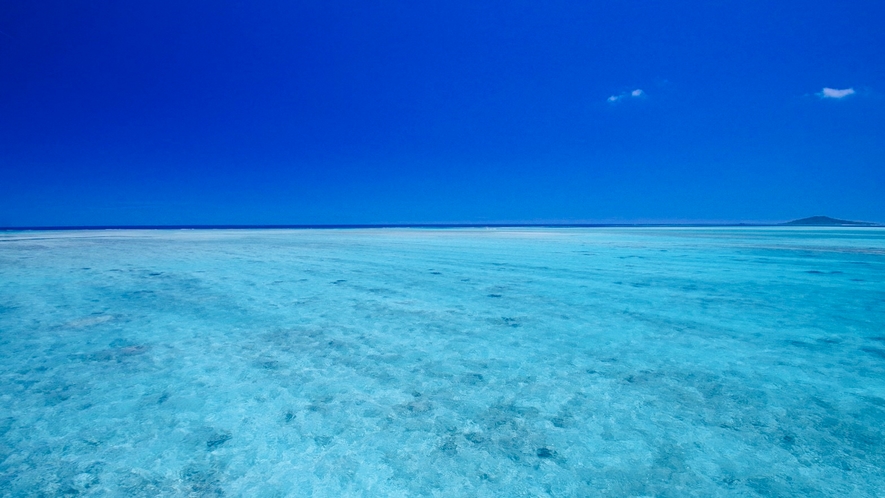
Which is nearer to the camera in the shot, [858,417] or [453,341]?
[858,417]

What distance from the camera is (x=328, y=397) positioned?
2.44m

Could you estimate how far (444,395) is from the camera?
247cm

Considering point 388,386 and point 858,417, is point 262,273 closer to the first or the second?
point 388,386

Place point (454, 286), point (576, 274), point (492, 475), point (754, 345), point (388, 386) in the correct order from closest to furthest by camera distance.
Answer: point (492, 475), point (388, 386), point (754, 345), point (454, 286), point (576, 274)

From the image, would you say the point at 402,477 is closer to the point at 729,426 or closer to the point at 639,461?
the point at 639,461

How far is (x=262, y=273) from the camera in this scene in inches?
297

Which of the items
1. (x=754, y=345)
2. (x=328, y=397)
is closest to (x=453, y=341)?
(x=328, y=397)

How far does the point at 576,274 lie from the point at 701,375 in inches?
182

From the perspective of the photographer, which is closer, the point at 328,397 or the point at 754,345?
the point at 328,397

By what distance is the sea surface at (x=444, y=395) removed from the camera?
172 centimetres

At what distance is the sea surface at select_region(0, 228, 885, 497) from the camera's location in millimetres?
1717

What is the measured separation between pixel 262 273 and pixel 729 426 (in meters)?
7.36

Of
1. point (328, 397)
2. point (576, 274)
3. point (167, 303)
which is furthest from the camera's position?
point (576, 274)

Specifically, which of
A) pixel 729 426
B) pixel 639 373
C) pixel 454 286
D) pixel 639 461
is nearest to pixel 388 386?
Answer: pixel 639 461
